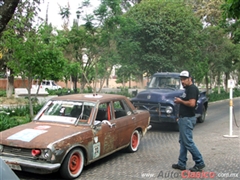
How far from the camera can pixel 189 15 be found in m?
20.7

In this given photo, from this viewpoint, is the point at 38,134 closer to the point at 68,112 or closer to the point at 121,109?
the point at 68,112

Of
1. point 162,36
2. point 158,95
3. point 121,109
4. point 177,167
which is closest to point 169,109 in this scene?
point 158,95

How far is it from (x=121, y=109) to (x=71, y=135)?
2.41 m

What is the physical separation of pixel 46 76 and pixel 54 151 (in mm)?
6692

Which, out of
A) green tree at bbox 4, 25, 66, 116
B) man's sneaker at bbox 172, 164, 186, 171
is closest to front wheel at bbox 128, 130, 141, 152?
man's sneaker at bbox 172, 164, 186, 171

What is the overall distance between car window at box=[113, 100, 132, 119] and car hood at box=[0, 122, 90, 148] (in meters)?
1.55

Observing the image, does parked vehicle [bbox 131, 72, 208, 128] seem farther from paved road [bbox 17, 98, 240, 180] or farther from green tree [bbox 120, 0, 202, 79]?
green tree [bbox 120, 0, 202, 79]

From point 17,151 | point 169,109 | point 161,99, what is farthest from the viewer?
point 161,99

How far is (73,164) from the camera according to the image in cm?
595

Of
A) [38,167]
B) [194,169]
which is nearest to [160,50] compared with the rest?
[194,169]

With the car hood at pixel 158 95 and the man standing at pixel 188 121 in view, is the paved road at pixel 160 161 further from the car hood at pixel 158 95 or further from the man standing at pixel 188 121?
the car hood at pixel 158 95

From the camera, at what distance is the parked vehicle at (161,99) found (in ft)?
36.0

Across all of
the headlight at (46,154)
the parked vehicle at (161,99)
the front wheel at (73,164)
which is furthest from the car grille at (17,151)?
the parked vehicle at (161,99)

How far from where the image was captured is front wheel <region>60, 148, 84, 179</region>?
223 inches
